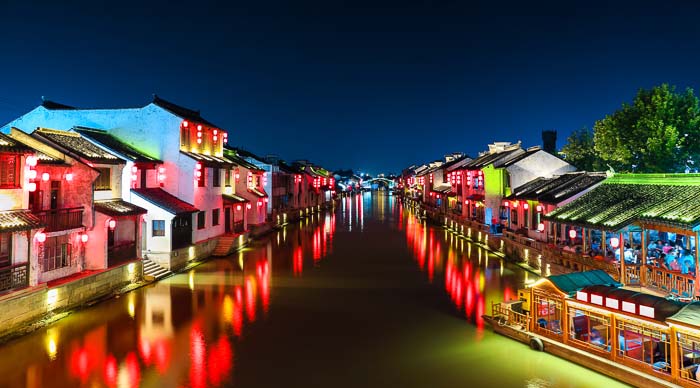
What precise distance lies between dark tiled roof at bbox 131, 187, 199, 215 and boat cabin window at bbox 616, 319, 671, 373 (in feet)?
78.8

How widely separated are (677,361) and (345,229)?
4210cm

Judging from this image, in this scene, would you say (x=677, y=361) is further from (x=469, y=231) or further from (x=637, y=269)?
(x=469, y=231)

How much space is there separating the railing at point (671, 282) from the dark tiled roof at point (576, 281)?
270 centimetres

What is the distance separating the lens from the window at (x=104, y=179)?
24611 mm

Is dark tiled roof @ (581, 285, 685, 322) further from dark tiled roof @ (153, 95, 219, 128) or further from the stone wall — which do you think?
dark tiled roof @ (153, 95, 219, 128)

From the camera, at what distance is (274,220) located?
5234cm

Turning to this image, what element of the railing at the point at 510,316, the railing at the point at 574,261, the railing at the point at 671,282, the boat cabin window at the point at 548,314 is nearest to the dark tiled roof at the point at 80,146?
the railing at the point at 510,316

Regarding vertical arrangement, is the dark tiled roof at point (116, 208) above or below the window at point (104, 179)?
below

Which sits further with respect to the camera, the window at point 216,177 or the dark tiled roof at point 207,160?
the window at point 216,177

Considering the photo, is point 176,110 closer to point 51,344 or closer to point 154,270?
point 154,270

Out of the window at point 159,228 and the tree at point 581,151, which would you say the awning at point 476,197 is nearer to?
the tree at point 581,151

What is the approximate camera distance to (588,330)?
47.1ft

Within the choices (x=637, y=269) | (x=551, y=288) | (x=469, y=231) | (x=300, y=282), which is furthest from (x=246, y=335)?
(x=469, y=231)

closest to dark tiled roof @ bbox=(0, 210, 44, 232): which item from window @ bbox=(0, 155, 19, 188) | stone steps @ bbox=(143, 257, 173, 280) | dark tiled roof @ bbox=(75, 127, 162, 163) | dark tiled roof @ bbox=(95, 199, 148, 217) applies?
window @ bbox=(0, 155, 19, 188)
